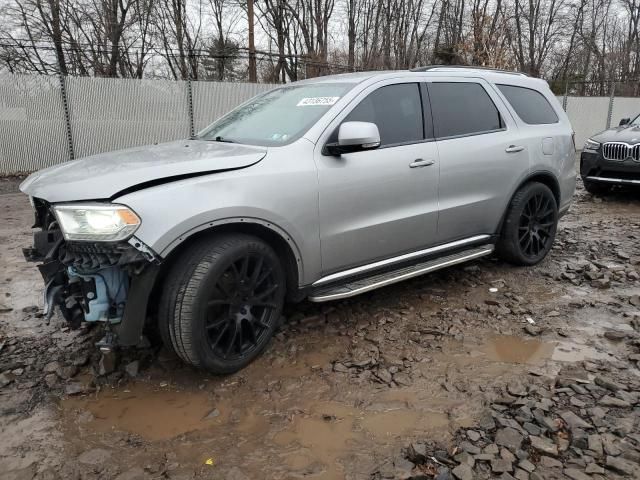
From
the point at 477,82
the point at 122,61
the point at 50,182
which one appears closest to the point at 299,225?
the point at 50,182

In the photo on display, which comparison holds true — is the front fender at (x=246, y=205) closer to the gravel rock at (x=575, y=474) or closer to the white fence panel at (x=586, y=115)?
the gravel rock at (x=575, y=474)

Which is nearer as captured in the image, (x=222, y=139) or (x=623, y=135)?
(x=222, y=139)

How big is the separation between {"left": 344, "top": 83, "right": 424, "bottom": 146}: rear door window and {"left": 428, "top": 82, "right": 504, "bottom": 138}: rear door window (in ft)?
0.62

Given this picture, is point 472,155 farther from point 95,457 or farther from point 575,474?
point 95,457

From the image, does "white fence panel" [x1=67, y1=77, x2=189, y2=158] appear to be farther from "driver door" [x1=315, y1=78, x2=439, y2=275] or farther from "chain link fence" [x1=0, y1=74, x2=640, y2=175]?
"driver door" [x1=315, y1=78, x2=439, y2=275]

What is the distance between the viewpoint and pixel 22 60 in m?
15.5

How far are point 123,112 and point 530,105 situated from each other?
948 cm

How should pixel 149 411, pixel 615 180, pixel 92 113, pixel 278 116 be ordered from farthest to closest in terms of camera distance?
pixel 92 113 < pixel 615 180 < pixel 278 116 < pixel 149 411

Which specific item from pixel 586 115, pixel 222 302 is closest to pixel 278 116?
pixel 222 302

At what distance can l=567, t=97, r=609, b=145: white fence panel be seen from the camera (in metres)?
19.2

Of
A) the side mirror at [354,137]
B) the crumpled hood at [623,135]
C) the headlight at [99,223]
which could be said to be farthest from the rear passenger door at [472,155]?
the crumpled hood at [623,135]

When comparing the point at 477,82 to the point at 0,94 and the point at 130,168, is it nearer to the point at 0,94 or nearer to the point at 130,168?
the point at 130,168

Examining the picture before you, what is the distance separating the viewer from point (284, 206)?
301 cm

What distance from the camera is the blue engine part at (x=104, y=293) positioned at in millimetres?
2650
